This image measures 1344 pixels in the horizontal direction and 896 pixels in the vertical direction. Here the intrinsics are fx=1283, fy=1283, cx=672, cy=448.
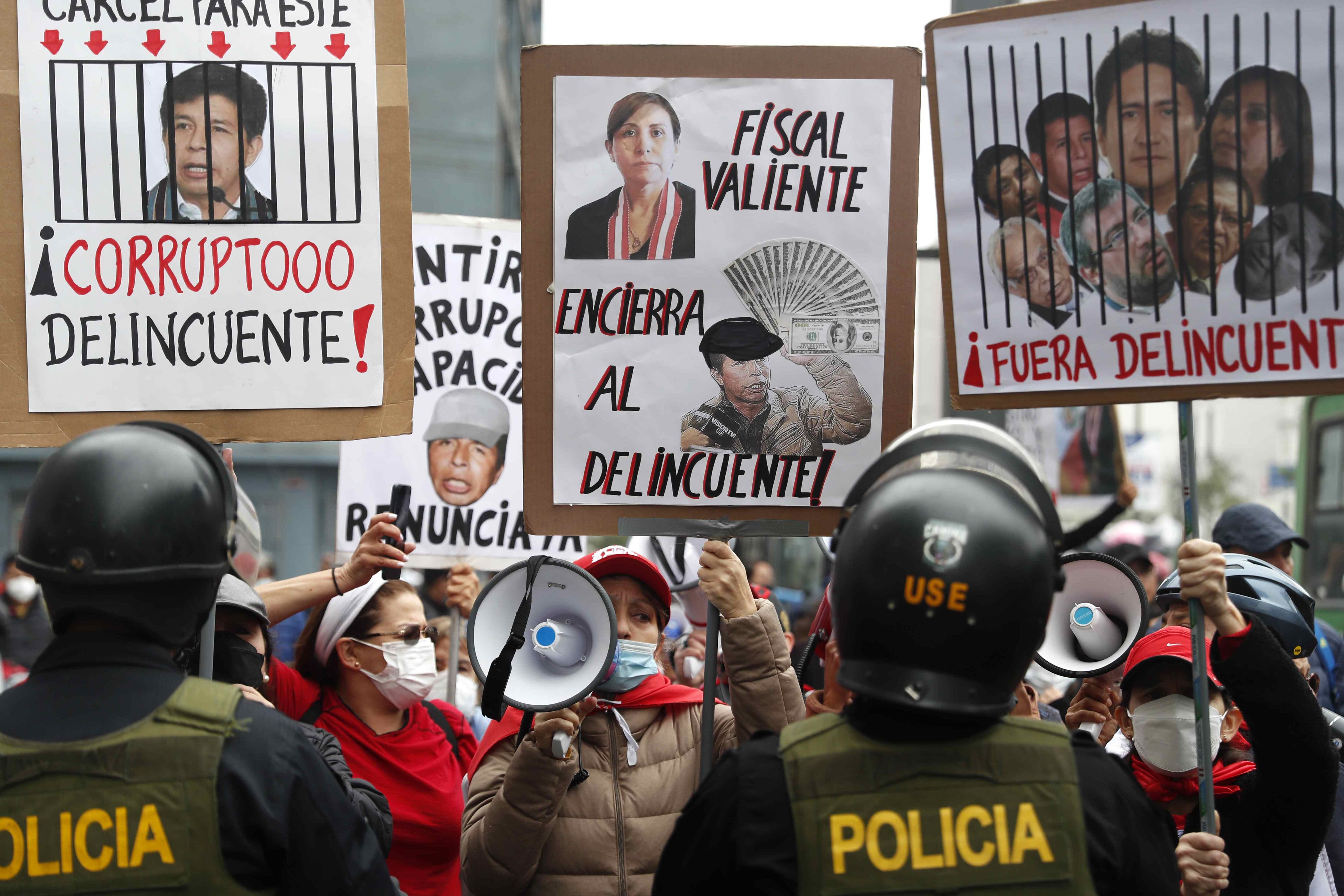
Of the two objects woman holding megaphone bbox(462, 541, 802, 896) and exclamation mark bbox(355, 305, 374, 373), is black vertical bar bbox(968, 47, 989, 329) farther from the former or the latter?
exclamation mark bbox(355, 305, 374, 373)

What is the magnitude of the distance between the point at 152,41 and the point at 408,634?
1846 mm

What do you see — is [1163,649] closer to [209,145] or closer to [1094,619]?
[1094,619]

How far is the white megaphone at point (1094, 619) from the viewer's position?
318 centimetres

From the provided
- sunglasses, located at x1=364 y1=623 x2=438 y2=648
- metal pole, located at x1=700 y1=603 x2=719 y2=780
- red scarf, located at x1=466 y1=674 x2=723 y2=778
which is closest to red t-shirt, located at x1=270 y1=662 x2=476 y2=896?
sunglasses, located at x1=364 y1=623 x2=438 y2=648

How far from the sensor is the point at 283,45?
3.33 metres

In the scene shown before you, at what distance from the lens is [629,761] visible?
3266mm

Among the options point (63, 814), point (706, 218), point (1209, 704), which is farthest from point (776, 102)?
point (63, 814)

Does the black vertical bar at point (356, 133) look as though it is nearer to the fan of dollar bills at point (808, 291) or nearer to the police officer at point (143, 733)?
the fan of dollar bills at point (808, 291)

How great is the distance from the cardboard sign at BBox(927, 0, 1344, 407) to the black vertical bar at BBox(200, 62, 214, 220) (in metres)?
1.83

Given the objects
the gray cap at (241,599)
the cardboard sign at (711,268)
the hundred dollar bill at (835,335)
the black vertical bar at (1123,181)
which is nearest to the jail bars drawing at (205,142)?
the cardboard sign at (711,268)

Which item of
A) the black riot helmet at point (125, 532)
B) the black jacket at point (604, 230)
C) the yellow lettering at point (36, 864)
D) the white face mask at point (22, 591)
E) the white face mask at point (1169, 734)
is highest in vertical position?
the black jacket at point (604, 230)

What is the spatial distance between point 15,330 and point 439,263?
2260 mm

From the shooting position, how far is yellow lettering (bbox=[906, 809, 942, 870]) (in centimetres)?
190

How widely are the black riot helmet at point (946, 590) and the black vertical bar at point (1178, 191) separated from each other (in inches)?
48.5
